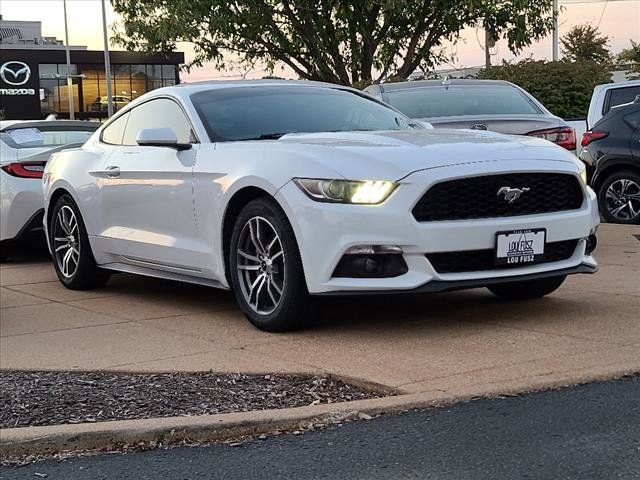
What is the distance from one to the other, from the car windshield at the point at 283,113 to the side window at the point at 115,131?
3.35ft

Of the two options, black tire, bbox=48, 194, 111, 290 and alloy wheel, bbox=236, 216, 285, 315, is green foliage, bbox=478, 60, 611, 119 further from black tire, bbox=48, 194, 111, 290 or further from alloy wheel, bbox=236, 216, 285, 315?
alloy wheel, bbox=236, 216, 285, 315

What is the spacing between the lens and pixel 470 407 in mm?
4266

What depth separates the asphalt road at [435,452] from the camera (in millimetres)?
3605

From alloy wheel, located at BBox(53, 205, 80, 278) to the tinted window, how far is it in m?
7.74

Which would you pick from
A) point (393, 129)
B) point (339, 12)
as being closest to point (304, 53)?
point (339, 12)

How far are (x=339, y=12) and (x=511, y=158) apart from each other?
69.4 ft

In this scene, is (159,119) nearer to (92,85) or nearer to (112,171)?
(112,171)

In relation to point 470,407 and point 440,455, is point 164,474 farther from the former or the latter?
point 470,407

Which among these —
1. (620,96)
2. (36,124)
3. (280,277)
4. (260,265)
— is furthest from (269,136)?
(620,96)

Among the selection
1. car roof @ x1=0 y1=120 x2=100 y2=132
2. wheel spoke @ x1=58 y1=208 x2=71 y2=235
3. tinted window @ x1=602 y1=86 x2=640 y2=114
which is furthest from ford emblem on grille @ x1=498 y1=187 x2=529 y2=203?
tinted window @ x1=602 y1=86 x2=640 y2=114

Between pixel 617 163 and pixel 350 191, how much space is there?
22.6ft

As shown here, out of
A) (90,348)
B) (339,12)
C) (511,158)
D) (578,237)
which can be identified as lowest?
(90,348)

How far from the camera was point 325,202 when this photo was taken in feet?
17.9

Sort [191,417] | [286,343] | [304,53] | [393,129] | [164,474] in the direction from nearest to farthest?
[164,474], [191,417], [286,343], [393,129], [304,53]
